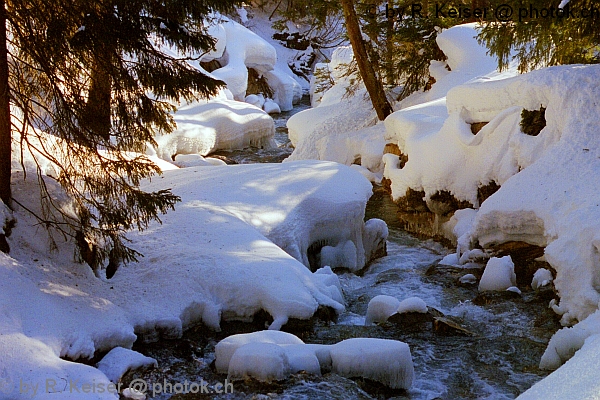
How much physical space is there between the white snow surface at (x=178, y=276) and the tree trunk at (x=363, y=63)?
6.94m

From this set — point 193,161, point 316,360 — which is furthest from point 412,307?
point 193,161

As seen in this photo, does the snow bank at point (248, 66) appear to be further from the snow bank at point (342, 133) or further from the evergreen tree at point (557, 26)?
the evergreen tree at point (557, 26)

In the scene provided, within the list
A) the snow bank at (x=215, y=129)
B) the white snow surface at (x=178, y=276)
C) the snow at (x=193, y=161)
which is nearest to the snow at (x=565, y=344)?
the white snow surface at (x=178, y=276)

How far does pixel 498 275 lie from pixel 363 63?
9006mm

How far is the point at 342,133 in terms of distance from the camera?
17828 millimetres

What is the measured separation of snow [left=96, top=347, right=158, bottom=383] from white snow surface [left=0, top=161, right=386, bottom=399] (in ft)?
0.50

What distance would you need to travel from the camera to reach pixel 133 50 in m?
6.54

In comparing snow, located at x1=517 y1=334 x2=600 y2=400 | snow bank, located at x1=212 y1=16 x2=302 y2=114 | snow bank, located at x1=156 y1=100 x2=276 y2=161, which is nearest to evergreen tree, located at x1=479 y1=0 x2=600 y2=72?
snow, located at x1=517 y1=334 x2=600 y2=400

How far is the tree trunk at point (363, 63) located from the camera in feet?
53.0

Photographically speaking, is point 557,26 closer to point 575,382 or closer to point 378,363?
point 378,363

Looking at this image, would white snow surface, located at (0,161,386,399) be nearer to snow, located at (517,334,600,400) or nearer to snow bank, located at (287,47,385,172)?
snow, located at (517,334,600,400)

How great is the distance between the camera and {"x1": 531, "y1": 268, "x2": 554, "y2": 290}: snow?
8.65 metres

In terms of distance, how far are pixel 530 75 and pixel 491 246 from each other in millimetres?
3047

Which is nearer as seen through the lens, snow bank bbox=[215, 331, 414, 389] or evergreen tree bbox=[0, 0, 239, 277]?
snow bank bbox=[215, 331, 414, 389]
